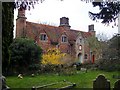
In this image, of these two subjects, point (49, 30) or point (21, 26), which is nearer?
point (21, 26)

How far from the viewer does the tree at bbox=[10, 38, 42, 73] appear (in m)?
7.94

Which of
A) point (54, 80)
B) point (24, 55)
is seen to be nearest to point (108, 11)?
point (54, 80)

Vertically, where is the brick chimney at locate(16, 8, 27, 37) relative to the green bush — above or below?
above

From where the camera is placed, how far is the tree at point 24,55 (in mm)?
7941

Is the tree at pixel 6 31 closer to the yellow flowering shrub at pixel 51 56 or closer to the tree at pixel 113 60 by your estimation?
the yellow flowering shrub at pixel 51 56

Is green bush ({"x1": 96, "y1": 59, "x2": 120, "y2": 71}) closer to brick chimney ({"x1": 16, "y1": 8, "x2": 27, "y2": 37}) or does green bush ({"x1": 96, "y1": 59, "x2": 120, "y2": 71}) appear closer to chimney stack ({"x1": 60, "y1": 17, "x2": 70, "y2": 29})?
chimney stack ({"x1": 60, "y1": 17, "x2": 70, "y2": 29})

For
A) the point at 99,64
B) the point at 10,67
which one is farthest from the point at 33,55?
the point at 99,64

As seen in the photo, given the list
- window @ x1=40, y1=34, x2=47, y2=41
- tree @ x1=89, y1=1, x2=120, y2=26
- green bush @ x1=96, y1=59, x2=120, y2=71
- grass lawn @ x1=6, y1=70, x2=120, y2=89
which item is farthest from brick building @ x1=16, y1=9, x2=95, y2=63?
tree @ x1=89, y1=1, x2=120, y2=26

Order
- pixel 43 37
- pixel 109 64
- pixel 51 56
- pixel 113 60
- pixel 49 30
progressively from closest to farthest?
pixel 109 64, pixel 113 60, pixel 43 37, pixel 49 30, pixel 51 56

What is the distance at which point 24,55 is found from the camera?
27.9 ft

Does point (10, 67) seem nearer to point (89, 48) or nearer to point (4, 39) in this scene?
point (4, 39)

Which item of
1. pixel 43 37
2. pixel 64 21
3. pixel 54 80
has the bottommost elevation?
pixel 54 80

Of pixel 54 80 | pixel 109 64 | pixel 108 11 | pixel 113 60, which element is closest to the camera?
pixel 108 11

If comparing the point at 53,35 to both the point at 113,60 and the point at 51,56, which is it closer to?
the point at 51,56
